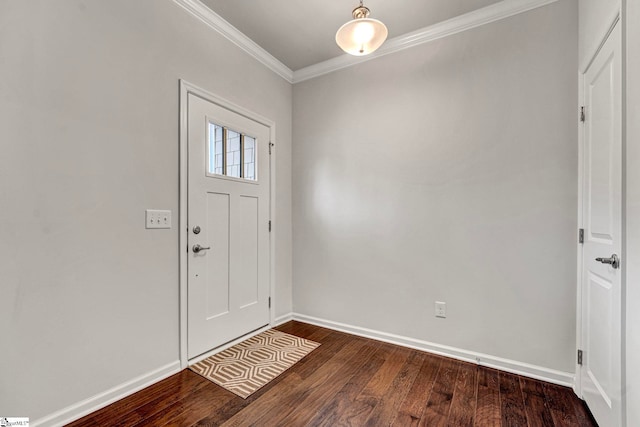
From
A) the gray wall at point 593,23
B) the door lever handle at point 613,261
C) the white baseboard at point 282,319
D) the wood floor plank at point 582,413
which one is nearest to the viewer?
the door lever handle at point 613,261

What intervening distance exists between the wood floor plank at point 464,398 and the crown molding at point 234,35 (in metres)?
3.29

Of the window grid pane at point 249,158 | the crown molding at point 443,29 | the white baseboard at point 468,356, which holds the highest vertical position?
the crown molding at point 443,29

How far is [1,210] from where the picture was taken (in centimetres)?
138

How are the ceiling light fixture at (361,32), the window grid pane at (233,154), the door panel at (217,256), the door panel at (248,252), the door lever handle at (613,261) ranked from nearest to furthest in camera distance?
the door lever handle at (613,261) → the ceiling light fixture at (361,32) → the door panel at (217,256) → the window grid pane at (233,154) → the door panel at (248,252)

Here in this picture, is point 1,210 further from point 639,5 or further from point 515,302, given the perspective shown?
point 515,302

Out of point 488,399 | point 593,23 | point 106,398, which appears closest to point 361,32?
point 593,23

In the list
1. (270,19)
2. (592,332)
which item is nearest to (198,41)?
(270,19)

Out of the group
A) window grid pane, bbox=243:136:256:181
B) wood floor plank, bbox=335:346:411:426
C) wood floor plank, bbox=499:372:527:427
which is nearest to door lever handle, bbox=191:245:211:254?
window grid pane, bbox=243:136:256:181

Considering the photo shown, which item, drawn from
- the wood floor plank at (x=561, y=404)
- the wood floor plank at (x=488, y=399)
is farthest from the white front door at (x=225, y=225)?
the wood floor plank at (x=561, y=404)

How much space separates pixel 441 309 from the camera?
2.42m

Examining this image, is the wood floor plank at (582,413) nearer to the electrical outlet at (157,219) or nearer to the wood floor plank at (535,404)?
the wood floor plank at (535,404)

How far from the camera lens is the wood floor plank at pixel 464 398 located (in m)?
1.63

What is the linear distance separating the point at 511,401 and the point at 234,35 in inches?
139

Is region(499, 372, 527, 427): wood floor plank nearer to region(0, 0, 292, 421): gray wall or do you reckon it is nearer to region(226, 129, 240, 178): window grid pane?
region(0, 0, 292, 421): gray wall
